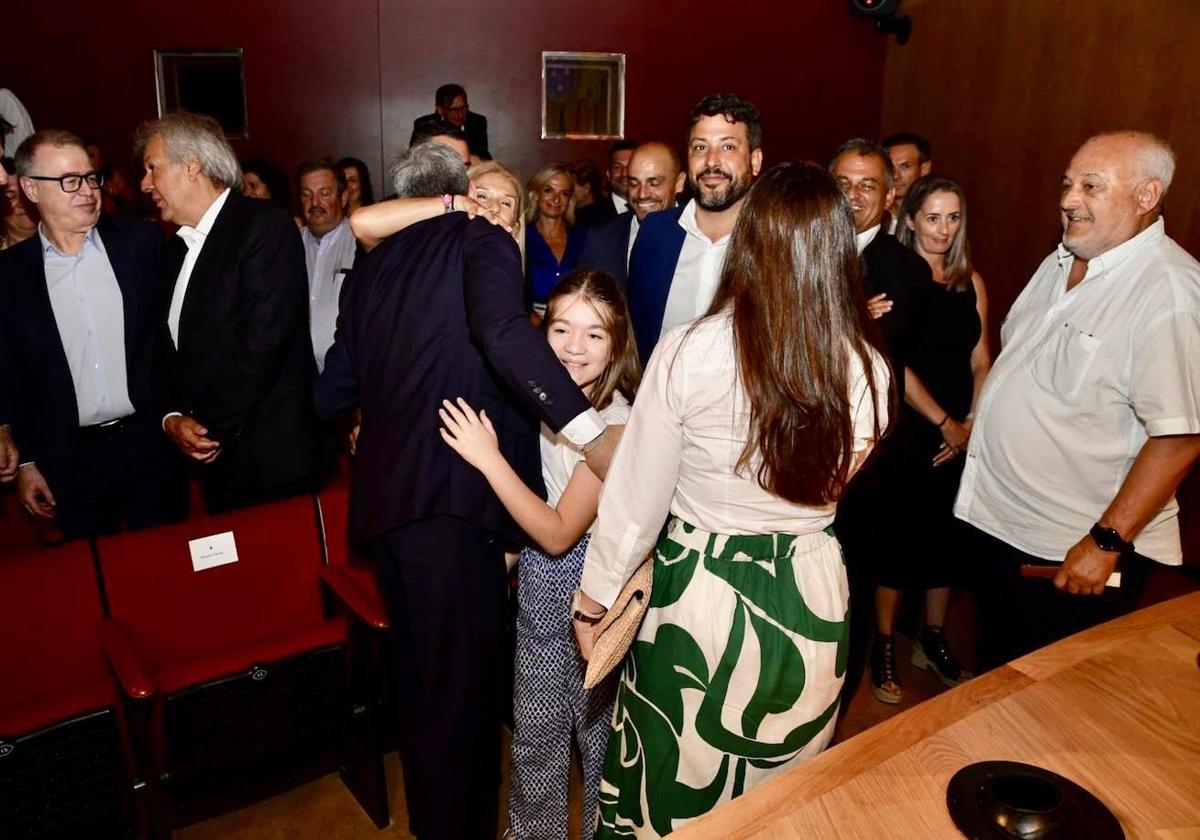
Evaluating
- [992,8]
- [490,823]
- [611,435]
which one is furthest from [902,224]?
[992,8]

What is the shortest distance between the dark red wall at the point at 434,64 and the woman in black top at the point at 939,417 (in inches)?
176

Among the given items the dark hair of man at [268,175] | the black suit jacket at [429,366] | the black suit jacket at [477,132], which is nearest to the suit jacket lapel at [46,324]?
the black suit jacket at [429,366]

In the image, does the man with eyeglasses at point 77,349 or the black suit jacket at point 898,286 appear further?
the man with eyeglasses at point 77,349

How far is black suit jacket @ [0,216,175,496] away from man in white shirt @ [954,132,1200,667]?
8.55 ft

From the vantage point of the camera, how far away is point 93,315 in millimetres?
2758

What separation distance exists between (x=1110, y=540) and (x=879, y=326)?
884 mm

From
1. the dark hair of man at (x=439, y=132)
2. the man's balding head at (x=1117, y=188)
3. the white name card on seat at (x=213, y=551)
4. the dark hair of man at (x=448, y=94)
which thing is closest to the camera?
the man's balding head at (x=1117, y=188)

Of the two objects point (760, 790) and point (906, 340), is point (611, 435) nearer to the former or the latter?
point (760, 790)

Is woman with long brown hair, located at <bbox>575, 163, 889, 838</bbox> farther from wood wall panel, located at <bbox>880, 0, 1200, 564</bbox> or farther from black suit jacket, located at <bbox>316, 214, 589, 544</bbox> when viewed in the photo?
wood wall panel, located at <bbox>880, 0, 1200, 564</bbox>

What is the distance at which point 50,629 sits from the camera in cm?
210

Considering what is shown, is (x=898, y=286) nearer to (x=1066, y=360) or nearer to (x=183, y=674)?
(x=1066, y=360)

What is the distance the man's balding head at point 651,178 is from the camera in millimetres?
3688

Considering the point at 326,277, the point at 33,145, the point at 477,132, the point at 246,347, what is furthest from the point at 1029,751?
the point at 477,132

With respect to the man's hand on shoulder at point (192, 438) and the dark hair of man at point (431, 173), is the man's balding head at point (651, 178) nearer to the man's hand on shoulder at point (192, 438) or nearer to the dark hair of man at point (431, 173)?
the dark hair of man at point (431, 173)
